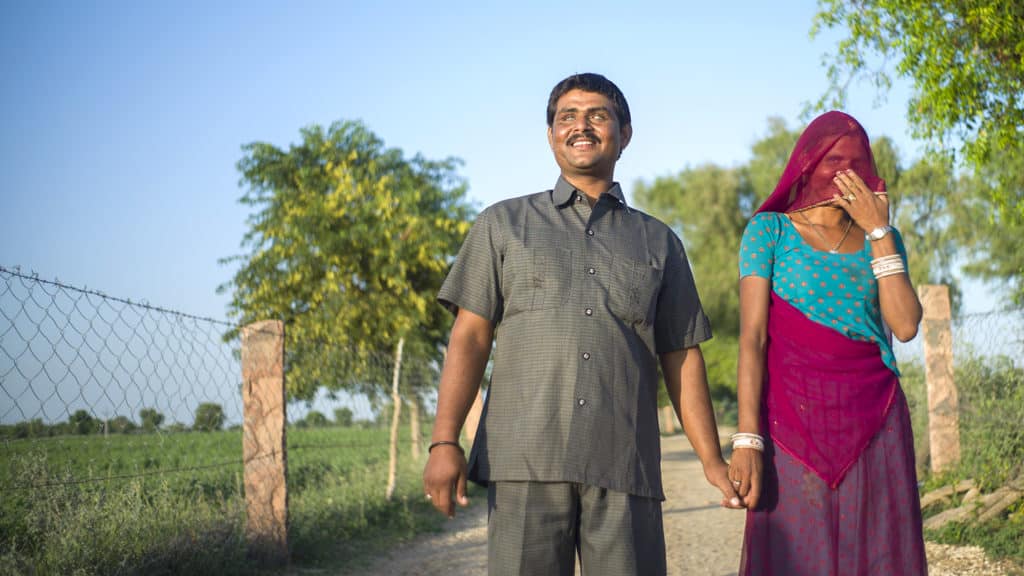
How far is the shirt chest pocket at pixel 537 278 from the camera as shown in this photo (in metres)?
2.69

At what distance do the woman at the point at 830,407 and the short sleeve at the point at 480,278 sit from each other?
71 centimetres

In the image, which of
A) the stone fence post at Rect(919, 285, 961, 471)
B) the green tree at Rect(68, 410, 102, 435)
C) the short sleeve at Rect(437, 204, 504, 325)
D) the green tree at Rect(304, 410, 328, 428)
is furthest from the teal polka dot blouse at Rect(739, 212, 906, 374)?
the stone fence post at Rect(919, 285, 961, 471)

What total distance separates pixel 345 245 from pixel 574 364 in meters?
11.1

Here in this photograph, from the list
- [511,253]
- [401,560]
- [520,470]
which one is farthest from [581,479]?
[401,560]

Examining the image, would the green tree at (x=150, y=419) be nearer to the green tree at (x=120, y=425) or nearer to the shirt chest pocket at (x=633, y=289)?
the green tree at (x=120, y=425)

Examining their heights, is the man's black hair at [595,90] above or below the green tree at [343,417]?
above

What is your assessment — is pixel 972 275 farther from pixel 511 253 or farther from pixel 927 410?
pixel 511 253

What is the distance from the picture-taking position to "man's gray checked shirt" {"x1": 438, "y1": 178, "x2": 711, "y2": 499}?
258 cm

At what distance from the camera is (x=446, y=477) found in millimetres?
2600

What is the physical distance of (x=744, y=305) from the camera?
9.78ft

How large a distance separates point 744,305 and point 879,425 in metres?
0.52

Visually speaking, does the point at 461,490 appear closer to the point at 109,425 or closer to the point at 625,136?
the point at 625,136

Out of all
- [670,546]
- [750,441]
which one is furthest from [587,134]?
[670,546]

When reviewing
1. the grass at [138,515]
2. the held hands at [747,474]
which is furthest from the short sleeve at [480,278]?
the grass at [138,515]
